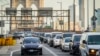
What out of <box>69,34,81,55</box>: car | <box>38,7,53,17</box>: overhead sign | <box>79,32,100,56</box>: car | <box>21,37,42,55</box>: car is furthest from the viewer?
<box>38,7,53,17</box>: overhead sign

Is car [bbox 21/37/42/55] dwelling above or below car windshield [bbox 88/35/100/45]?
below

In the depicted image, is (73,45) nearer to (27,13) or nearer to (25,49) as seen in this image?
(25,49)

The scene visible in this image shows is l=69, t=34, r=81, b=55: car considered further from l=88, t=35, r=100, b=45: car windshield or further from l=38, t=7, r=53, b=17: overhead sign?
l=38, t=7, r=53, b=17: overhead sign

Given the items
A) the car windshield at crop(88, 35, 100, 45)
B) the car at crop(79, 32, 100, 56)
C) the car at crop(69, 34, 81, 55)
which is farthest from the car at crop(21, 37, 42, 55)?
the car windshield at crop(88, 35, 100, 45)

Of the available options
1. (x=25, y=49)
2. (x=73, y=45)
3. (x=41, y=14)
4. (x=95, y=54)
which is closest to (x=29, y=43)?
(x=25, y=49)

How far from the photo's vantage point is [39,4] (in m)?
166

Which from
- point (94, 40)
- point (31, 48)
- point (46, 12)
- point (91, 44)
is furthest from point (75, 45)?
point (46, 12)

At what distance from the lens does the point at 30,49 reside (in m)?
37.7

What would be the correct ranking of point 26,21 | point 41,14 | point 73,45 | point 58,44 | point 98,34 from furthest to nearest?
point 26,21 < point 41,14 < point 58,44 < point 73,45 < point 98,34

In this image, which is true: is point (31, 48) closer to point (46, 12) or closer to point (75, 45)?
point (75, 45)

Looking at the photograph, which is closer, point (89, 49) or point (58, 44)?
point (89, 49)

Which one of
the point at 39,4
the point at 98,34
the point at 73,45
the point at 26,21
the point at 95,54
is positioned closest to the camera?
the point at 95,54

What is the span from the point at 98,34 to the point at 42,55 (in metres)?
12.2

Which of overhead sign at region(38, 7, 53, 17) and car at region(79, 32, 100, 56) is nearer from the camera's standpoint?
car at region(79, 32, 100, 56)
